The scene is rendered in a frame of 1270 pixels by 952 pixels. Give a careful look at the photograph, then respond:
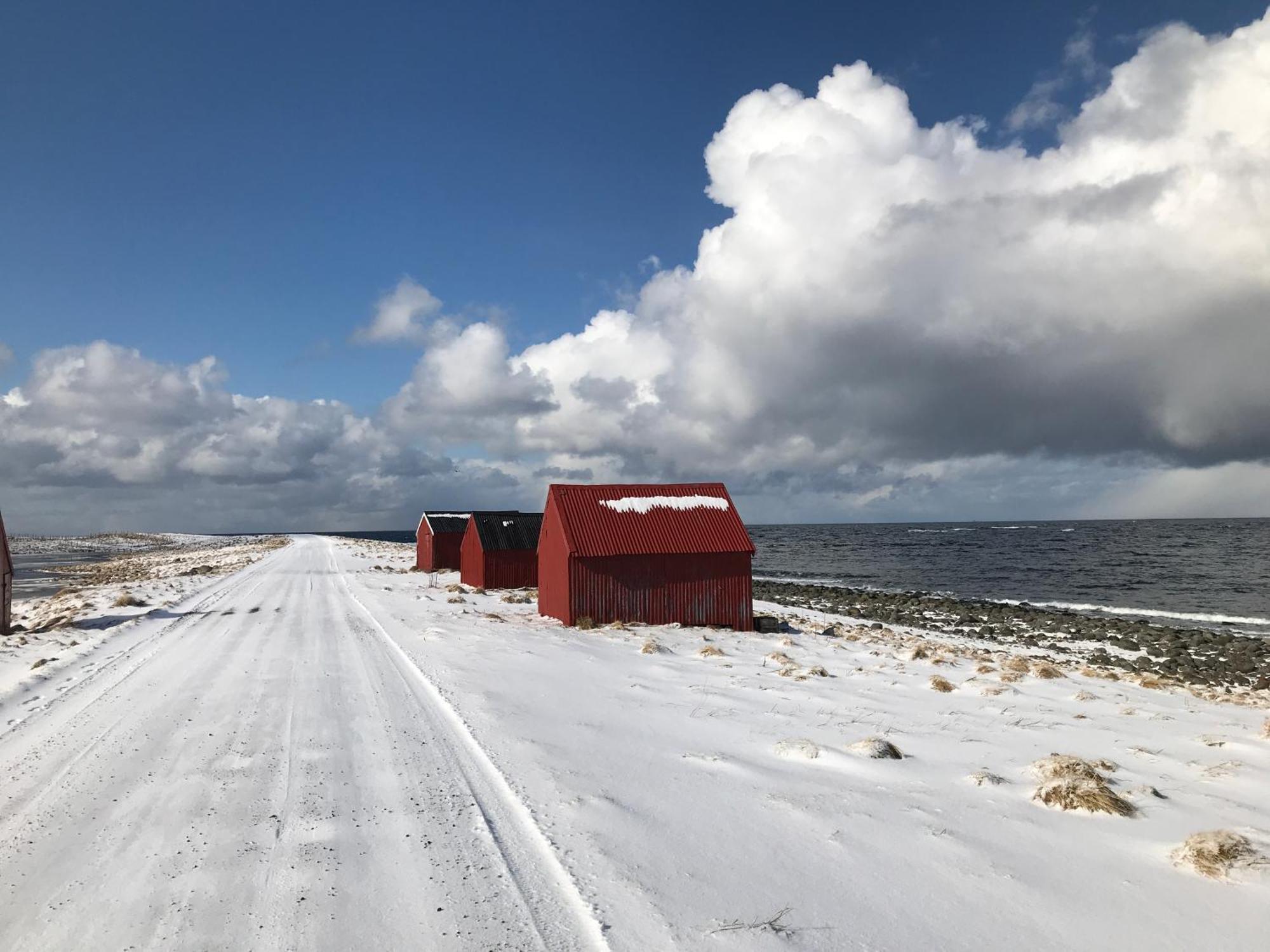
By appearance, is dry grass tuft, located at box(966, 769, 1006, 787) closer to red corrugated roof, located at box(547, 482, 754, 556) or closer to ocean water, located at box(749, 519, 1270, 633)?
red corrugated roof, located at box(547, 482, 754, 556)

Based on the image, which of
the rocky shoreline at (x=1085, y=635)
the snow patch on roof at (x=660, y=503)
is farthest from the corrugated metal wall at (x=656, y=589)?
the rocky shoreline at (x=1085, y=635)

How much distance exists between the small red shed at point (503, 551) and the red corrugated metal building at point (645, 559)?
12257mm

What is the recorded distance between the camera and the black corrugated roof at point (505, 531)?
133 ft

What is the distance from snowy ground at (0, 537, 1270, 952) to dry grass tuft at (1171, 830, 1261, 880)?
11 centimetres

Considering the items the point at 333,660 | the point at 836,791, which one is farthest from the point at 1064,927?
the point at 333,660

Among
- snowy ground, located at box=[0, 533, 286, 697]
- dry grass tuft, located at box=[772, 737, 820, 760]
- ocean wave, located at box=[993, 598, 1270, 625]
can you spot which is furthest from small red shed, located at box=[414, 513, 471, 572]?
dry grass tuft, located at box=[772, 737, 820, 760]

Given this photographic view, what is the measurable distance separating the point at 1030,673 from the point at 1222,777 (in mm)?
8796

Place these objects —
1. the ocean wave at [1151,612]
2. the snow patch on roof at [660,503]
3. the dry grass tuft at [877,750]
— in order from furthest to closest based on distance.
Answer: the ocean wave at [1151,612] < the snow patch on roof at [660,503] < the dry grass tuft at [877,750]

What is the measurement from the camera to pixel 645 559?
26312 millimetres

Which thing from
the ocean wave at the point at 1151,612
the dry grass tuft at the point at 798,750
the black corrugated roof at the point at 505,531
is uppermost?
the black corrugated roof at the point at 505,531

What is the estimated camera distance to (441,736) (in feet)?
35.3

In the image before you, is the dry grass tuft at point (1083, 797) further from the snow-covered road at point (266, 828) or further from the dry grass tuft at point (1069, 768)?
the snow-covered road at point (266, 828)

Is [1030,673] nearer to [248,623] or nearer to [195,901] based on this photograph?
[195,901]

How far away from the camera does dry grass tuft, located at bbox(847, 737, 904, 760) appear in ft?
33.7
